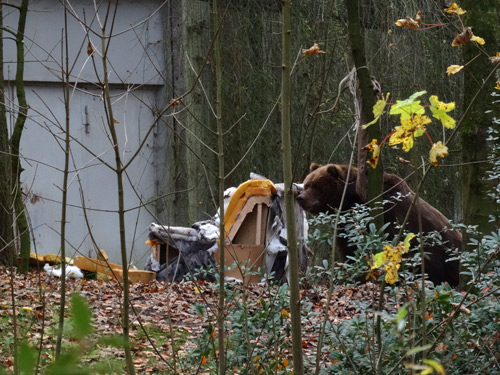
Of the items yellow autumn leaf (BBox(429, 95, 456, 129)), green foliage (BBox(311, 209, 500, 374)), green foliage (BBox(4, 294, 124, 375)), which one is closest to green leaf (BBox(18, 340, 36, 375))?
green foliage (BBox(4, 294, 124, 375))

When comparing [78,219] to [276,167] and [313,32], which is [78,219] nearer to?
[276,167]

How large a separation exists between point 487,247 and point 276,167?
27.7 ft

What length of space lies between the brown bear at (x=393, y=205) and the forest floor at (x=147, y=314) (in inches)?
43.6

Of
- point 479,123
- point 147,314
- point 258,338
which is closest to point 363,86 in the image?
point 479,123

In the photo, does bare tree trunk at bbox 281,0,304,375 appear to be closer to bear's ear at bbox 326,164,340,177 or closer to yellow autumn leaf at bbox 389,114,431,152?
yellow autumn leaf at bbox 389,114,431,152

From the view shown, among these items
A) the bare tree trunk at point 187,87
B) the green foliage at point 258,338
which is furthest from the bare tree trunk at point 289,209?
the bare tree trunk at point 187,87

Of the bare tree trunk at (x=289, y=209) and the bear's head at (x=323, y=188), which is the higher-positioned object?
the bare tree trunk at (x=289, y=209)

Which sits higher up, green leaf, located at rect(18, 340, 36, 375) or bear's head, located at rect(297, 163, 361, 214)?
green leaf, located at rect(18, 340, 36, 375)

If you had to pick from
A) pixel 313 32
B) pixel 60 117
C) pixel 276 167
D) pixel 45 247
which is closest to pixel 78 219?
pixel 45 247

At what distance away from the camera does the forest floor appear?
4.29 metres

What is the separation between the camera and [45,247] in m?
11.6

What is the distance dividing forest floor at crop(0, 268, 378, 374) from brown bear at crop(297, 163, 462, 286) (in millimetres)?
1108

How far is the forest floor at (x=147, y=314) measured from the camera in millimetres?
4293

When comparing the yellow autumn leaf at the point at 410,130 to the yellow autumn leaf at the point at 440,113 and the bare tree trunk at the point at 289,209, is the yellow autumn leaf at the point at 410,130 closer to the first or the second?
the yellow autumn leaf at the point at 440,113
